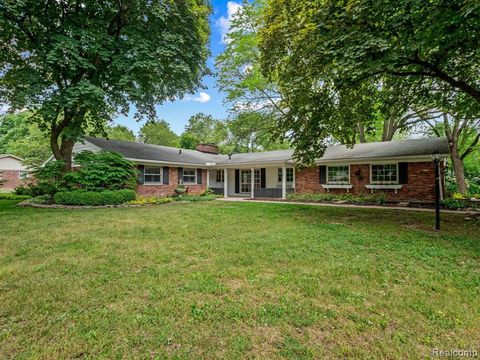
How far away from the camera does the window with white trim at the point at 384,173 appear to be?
13.1 m

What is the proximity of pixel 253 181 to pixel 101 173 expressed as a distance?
933 cm

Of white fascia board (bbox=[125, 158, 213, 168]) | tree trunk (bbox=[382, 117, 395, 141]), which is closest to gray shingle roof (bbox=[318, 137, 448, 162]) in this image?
tree trunk (bbox=[382, 117, 395, 141])

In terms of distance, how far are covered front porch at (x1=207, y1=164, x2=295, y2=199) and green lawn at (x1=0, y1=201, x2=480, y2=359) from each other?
33.5 feet

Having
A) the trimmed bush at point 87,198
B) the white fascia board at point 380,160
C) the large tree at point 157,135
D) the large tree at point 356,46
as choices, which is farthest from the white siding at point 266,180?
the large tree at point 157,135

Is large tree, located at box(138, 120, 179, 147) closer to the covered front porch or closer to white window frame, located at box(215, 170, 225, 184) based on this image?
white window frame, located at box(215, 170, 225, 184)

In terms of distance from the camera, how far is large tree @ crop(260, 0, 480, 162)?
551cm

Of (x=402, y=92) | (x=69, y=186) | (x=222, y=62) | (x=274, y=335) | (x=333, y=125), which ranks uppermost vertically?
(x=222, y=62)

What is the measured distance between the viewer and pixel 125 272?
3818 millimetres

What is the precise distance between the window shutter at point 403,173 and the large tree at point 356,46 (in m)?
4.00

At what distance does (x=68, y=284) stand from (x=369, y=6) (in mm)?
7859

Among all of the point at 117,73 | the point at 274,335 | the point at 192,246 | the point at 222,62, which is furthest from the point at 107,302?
the point at 222,62

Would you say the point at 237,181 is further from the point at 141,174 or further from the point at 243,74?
the point at 243,74

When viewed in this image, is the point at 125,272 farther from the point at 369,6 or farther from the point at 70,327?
the point at 369,6

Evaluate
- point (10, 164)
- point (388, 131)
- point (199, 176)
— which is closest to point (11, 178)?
point (10, 164)
